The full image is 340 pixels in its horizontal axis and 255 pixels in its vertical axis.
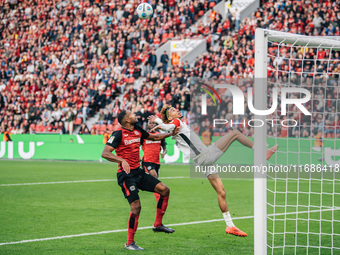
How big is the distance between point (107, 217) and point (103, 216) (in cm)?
15

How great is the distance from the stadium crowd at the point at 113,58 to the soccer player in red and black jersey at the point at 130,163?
12.1m

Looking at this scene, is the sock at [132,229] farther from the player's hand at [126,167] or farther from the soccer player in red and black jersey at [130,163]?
the player's hand at [126,167]

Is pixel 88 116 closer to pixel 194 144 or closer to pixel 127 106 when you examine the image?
pixel 127 106

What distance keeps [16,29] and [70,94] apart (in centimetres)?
1081

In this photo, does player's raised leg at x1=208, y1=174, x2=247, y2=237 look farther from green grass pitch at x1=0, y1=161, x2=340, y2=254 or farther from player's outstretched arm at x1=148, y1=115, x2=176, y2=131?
player's outstretched arm at x1=148, y1=115, x2=176, y2=131

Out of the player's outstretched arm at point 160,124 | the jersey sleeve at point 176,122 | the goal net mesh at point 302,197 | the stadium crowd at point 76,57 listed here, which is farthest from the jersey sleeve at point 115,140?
the stadium crowd at point 76,57

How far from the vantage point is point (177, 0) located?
32219mm

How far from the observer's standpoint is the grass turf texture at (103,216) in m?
8.07

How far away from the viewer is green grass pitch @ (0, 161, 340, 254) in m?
8.07

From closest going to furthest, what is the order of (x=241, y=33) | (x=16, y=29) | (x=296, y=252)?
1. (x=296, y=252)
2. (x=241, y=33)
3. (x=16, y=29)

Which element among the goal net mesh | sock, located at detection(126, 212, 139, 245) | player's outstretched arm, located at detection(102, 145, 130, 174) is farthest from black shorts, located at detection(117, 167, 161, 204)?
the goal net mesh

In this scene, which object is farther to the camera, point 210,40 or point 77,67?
point 77,67

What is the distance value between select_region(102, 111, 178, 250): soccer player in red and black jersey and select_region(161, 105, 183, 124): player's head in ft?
3.10

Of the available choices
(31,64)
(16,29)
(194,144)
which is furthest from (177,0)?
(194,144)
